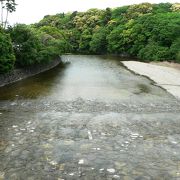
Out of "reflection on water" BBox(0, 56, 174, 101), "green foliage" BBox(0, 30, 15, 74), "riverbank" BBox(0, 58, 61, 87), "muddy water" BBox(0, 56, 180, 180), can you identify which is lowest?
"reflection on water" BBox(0, 56, 174, 101)

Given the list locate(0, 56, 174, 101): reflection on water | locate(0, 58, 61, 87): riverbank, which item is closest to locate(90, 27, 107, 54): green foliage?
locate(0, 58, 61, 87): riverbank

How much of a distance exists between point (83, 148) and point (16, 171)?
14.8 feet

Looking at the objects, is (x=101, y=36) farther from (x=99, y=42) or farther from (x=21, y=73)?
(x=21, y=73)

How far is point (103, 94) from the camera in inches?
1398

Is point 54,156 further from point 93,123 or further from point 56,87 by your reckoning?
point 56,87

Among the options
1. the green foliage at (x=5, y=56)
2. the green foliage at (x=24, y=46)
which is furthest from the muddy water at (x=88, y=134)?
the green foliage at (x=24, y=46)

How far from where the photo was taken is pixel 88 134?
21328 mm

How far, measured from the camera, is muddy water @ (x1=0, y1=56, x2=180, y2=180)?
52.2ft

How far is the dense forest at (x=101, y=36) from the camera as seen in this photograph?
47625mm

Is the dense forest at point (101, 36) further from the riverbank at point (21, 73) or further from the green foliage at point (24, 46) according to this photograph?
the riverbank at point (21, 73)

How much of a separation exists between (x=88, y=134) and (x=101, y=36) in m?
92.5

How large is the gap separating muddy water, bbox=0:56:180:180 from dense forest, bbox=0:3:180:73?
10.8 metres

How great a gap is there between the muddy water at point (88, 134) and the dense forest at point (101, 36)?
1084cm

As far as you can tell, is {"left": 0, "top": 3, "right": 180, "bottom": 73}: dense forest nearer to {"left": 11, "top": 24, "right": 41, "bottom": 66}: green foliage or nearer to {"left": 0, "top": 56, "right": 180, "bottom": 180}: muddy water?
{"left": 11, "top": 24, "right": 41, "bottom": 66}: green foliage
